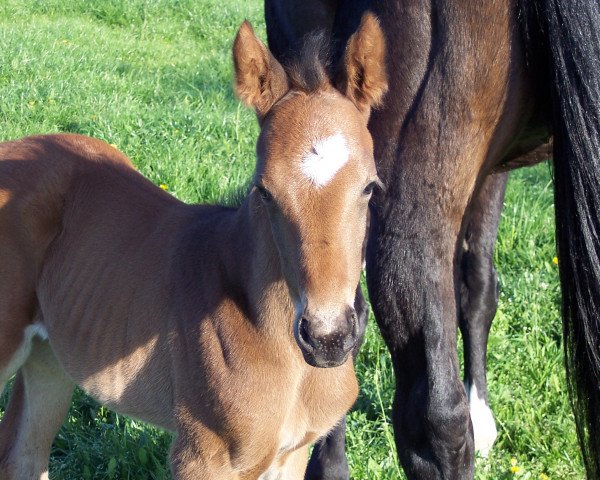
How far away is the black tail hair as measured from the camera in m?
2.17

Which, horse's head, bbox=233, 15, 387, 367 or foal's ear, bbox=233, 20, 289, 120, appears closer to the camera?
horse's head, bbox=233, 15, 387, 367

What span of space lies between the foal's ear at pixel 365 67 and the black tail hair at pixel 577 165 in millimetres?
369

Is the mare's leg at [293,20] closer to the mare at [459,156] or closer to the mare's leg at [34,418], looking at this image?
the mare at [459,156]

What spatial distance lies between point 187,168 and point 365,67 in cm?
299

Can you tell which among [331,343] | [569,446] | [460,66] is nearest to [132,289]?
[331,343]

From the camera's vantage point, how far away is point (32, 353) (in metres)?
3.06

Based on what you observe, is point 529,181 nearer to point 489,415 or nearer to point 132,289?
point 489,415

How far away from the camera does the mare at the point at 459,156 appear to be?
2195 mm

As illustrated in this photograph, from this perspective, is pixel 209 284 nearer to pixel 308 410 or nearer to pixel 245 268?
pixel 245 268

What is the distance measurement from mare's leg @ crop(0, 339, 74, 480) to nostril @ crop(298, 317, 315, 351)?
143 centimetres

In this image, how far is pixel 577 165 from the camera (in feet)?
7.25

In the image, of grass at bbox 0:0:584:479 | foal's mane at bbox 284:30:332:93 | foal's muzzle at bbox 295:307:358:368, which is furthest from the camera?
grass at bbox 0:0:584:479

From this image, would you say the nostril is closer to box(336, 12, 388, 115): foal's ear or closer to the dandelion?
box(336, 12, 388, 115): foal's ear

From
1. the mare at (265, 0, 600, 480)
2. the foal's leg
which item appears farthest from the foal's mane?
the foal's leg
